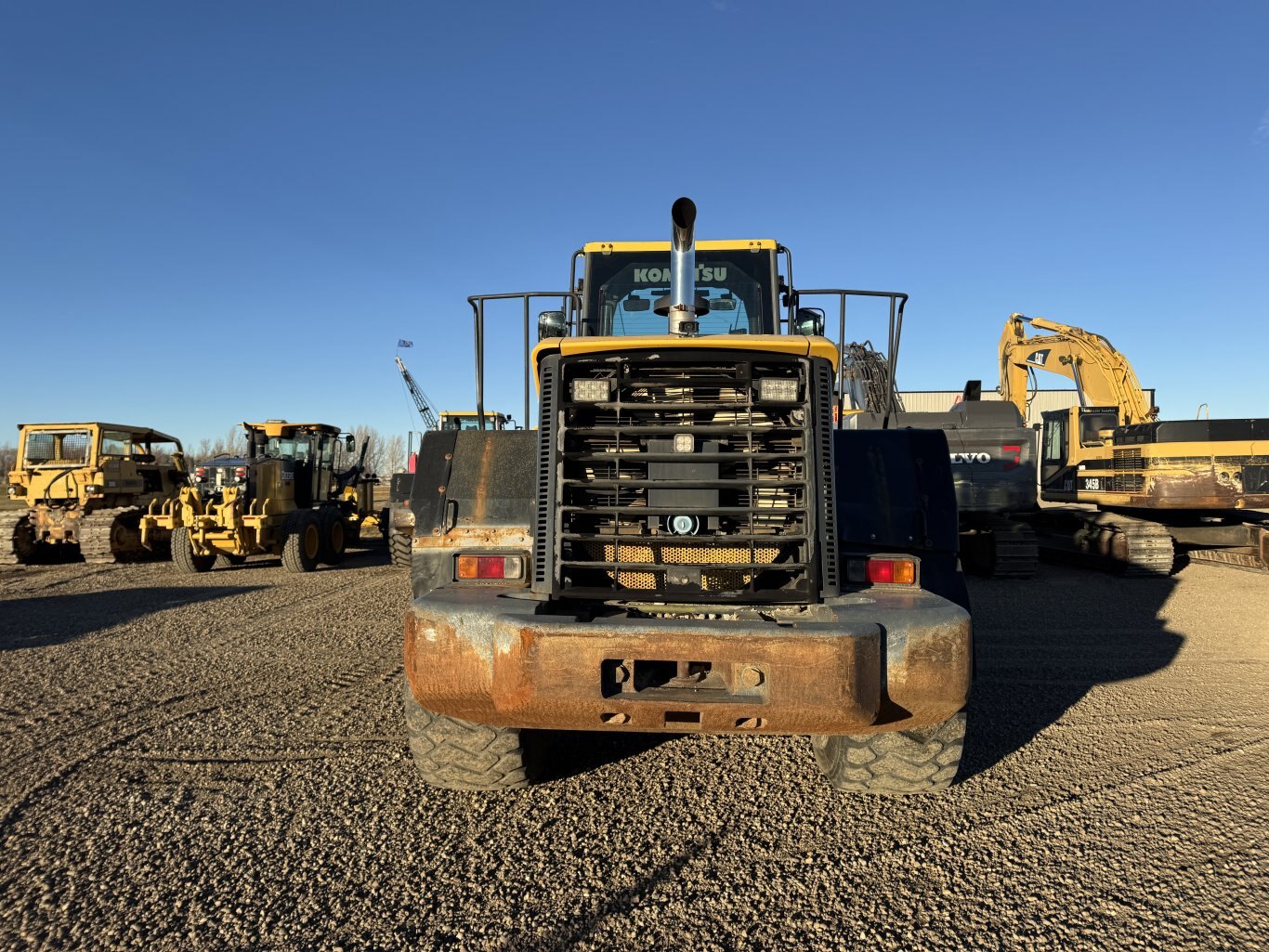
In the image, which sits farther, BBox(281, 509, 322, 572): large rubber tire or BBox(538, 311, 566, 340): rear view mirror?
BBox(281, 509, 322, 572): large rubber tire

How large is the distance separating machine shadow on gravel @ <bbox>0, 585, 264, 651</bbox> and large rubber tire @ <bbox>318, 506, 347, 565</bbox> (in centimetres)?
236

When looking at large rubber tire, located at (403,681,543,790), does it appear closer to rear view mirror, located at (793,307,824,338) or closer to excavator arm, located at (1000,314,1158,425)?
rear view mirror, located at (793,307,824,338)

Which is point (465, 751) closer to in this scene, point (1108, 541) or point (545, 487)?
point (545, 487)

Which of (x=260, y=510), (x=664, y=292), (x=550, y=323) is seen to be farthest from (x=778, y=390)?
(x=260, y=510)

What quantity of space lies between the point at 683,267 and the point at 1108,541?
404 inches

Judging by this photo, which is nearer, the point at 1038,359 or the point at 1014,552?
the point at 1014,552

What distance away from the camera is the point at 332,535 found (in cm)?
1312

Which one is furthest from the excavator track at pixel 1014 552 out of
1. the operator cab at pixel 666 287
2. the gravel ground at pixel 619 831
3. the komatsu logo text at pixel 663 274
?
the komatsu logo text at pixel 663 274

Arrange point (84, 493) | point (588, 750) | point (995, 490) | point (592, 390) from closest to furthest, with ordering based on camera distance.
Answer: point (592, 390)
point (588, 750)
point (995, 490)
point (84, 493)

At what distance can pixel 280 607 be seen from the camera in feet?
28.3

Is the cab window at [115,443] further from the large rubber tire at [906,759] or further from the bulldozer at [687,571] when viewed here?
the large rubber tire at [906,759]

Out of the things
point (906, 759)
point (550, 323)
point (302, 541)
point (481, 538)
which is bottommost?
point (906, 759)

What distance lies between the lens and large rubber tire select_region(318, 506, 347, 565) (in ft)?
42.0

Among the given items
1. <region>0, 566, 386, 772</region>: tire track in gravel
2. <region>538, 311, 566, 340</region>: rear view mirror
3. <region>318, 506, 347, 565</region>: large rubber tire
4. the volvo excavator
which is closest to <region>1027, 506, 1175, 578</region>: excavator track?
the volvo excavator
